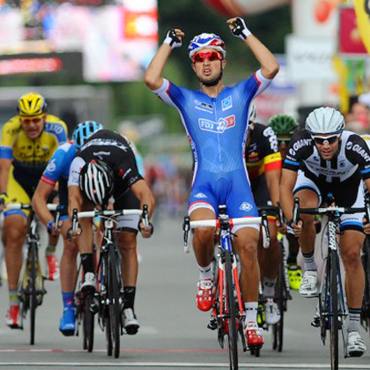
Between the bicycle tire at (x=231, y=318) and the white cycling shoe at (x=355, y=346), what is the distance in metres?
1.02

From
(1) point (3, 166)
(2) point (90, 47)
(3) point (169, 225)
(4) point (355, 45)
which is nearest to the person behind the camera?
(1) point (3, 166)

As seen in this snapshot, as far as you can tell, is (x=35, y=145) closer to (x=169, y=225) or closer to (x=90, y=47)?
(x=169, y=225)

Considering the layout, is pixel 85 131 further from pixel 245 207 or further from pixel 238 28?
pixel 245 207

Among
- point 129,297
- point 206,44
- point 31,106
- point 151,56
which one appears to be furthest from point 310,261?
point 151,56

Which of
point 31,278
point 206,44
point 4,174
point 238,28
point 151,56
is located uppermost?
point 151,56

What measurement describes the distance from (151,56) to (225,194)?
56.9 metres

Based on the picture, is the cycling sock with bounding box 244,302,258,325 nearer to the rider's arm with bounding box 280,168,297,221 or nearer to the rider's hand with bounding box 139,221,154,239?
the rider's arm with bounding box 280,168,297,221

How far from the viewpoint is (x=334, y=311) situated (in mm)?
11484

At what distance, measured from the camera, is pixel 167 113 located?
9744cm

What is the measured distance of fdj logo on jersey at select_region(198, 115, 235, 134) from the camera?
12.3m

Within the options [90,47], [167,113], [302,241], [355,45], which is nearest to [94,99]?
[90,47]

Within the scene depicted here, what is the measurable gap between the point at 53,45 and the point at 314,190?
50332 millimetres

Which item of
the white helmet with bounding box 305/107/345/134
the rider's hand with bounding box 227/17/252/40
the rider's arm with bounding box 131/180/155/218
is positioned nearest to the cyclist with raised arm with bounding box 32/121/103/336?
the rider's arm with bounding box 131/180/155/218

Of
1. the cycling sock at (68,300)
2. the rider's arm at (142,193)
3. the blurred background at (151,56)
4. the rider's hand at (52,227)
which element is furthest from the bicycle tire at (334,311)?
the blurred background at (151,56)
